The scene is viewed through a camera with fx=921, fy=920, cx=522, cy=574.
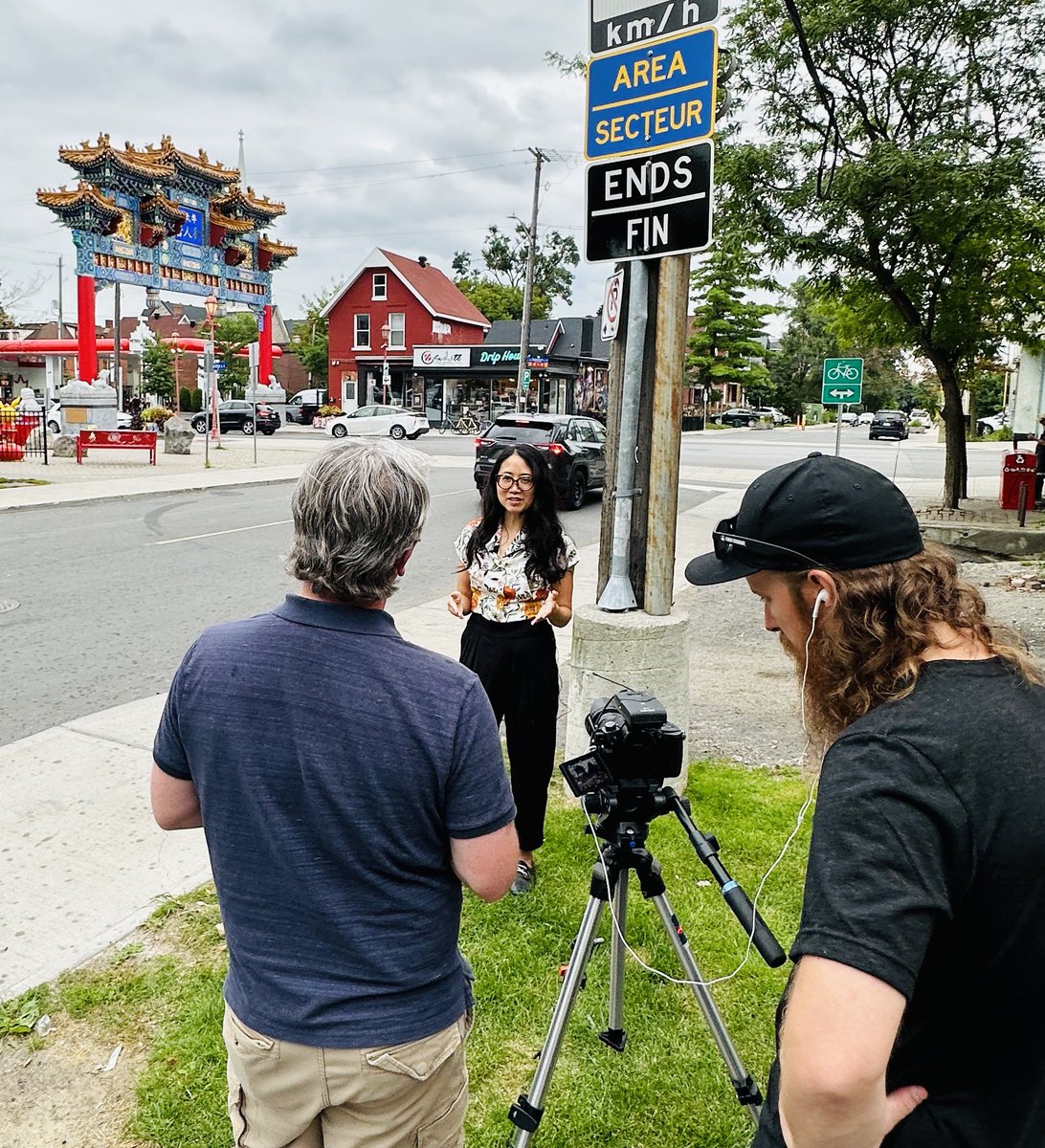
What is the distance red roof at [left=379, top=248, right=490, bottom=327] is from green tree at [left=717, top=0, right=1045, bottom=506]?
35538 millimetres

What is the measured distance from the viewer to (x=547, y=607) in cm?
360

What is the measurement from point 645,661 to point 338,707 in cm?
268

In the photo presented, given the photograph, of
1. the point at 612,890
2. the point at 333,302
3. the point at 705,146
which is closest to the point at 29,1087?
the point at 612,890

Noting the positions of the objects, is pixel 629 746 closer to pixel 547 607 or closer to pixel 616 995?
pixel 616 995

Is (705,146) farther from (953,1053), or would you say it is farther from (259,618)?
(953,1053)

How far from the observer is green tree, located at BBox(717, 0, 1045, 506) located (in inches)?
468

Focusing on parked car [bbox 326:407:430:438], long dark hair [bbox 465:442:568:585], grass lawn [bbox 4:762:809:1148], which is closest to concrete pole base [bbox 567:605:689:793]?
long dark hair [bbox 465:442:568:585]

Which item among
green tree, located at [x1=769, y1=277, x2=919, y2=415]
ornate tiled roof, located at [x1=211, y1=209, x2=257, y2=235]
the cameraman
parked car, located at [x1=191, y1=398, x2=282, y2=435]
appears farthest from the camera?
green tree, located at [x1=769, y1=277, x2=919, y2=415]

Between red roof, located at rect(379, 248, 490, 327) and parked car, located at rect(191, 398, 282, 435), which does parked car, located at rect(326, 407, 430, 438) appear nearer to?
parked car, located at rect(191, 398, 282, 435)

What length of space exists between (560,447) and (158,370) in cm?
4725

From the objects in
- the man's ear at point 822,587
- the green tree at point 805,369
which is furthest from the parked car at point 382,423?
the green tree at point 805,369

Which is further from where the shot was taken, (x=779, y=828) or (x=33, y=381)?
(x=33, y=381)

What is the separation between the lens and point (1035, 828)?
103cm

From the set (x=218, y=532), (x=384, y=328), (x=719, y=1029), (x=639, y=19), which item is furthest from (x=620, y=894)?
(x=384, y=328)
